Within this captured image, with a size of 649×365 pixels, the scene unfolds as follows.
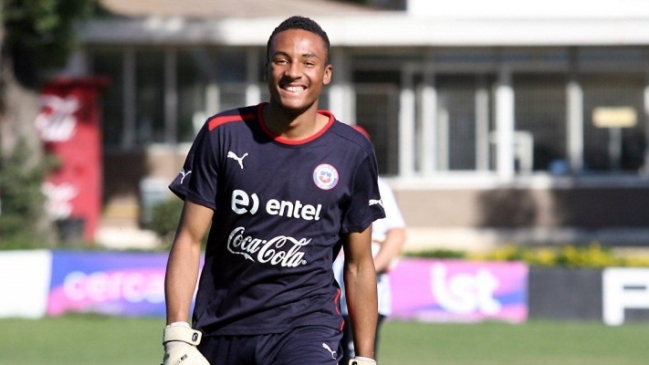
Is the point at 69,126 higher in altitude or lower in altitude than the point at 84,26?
lower

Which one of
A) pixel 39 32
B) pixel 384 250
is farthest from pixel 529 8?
pixel 384 250

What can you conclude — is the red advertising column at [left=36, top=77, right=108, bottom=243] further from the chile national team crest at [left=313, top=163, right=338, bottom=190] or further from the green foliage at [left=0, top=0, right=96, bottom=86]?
the chile national team crest at [left=313, top=163, right=338, bottom=190]

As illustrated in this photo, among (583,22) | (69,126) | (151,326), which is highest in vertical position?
(583,22)

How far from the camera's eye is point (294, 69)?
520 centimetres

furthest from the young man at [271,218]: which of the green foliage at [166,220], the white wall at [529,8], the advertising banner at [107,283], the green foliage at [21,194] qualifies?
the white wall at [529,8]

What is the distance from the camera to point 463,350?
14.5 meters

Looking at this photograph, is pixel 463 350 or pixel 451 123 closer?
pixel 463 350

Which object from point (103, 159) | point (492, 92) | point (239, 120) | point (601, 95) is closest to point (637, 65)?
point (601, 95)

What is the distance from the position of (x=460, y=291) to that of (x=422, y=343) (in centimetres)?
212

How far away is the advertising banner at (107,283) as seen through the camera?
16922 mm

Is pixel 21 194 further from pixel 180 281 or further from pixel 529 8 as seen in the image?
pixel 180 281

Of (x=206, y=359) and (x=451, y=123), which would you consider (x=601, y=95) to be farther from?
(x=206, y=359)

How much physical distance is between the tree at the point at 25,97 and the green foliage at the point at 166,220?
177cm

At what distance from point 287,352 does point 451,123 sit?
888 inches
